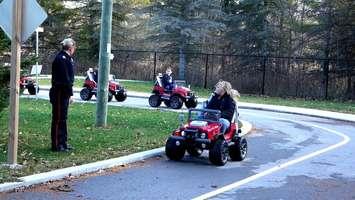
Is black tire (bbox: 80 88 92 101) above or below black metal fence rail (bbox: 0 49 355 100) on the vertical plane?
below

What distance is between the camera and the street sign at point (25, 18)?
362 inches

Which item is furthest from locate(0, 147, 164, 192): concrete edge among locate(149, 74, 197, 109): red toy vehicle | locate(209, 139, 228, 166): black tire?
locate(149, 74, 197, 109): red toy vehicle

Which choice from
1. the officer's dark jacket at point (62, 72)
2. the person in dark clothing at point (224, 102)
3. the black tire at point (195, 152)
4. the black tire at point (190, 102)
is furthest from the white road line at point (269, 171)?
the black tire at point (190, 102)

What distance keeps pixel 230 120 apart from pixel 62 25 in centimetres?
3998

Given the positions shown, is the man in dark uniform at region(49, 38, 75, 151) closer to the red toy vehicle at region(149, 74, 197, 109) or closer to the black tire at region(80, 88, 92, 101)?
the red toy vehicle at region(149, 74, 197, 109)

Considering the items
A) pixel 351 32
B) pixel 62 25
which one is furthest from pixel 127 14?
pixel 351 32

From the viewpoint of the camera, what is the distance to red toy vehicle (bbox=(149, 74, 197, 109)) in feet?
76.0

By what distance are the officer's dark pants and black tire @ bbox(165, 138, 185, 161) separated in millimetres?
1829

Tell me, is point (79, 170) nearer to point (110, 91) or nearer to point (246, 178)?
point (246, 178)

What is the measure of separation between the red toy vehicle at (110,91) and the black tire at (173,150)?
13.7m

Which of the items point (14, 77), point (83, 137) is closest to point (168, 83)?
point (83, 137)

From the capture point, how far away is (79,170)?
936 centimetres

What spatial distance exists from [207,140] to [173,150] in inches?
27.2

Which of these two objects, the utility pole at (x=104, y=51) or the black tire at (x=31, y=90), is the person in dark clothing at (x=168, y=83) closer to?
the black tire at (x=31, y=90)
